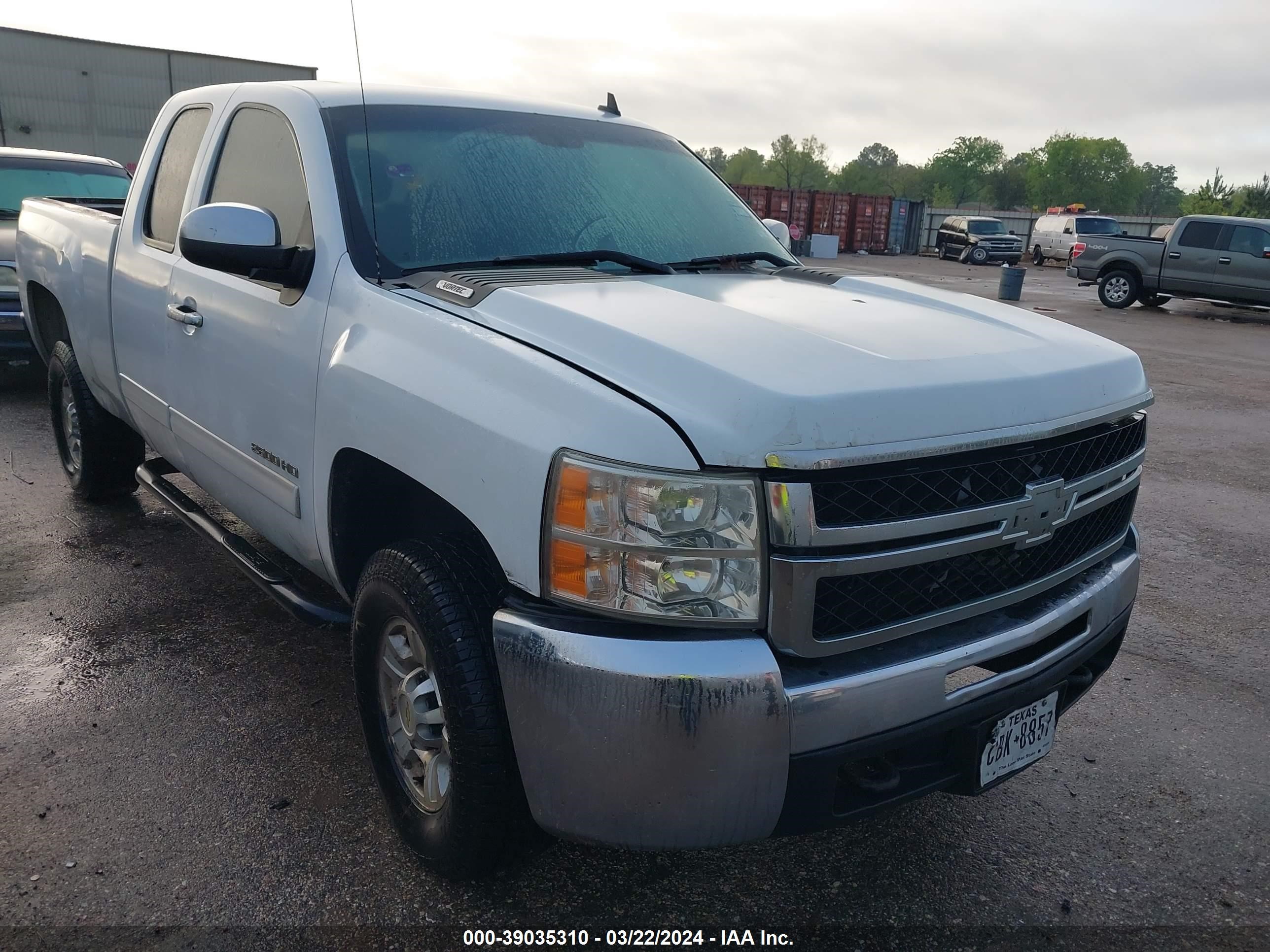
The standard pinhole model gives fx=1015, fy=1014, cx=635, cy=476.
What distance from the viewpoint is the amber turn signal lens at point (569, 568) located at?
6.33ft

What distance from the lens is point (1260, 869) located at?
8.84 ft

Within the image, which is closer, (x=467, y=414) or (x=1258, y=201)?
(x=467, y=414)

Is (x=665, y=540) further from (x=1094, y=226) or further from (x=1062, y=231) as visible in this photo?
(x=1062, y=231)

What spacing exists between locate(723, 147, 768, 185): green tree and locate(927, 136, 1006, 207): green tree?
25.4m

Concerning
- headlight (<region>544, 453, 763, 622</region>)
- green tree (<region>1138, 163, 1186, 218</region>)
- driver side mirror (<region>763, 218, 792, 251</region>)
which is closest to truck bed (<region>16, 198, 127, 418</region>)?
driver side mirror (<region>763, 218, 792, 251</region>)

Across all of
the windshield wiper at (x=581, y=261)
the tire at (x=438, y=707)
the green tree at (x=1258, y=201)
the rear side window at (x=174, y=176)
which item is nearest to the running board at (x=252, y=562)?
the tire at (x=438, y=707)

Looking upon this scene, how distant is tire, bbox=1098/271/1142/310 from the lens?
782 inches

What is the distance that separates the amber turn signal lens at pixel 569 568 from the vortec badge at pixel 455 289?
0.79 meters

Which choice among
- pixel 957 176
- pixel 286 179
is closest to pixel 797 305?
pixel 286 179

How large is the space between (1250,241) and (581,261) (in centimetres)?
1915

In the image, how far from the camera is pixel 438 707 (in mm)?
2406

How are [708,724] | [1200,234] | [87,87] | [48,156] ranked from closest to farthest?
1. [708,724]
2. [48,156]
3. [1200,234]
4. [87,87]

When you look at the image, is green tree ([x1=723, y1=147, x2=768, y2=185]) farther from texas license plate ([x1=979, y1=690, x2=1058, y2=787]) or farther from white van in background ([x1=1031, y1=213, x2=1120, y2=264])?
texas license plate ([x1=979, y1=690, x2=1058, y2=787])

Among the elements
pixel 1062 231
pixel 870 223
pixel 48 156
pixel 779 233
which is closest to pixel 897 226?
pixel 870 223
